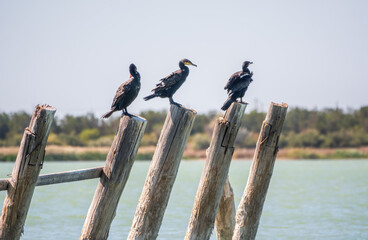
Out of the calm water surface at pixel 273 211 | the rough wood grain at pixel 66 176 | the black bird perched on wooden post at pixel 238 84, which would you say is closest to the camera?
the rough wood grain at pixel 66 176

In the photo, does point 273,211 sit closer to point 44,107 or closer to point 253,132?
point 44,107

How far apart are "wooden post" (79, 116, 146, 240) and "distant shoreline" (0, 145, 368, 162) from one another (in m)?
34.4

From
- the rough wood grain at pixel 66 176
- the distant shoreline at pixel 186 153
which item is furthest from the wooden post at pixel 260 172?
the distant shoreline at pixel 186 153

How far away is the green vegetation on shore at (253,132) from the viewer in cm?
4625

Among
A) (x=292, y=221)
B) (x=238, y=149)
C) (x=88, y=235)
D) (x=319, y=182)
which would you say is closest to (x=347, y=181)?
(x=319, y=182)

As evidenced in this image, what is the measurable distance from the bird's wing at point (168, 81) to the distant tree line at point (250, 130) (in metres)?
33.0

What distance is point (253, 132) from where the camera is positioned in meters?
51.7

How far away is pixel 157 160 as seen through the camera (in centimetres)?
559

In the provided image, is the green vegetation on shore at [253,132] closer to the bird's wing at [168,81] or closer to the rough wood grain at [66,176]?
the bird's wing at [168,81]

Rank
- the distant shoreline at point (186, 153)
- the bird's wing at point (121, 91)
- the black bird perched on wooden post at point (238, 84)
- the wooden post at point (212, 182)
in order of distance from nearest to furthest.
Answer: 1. the wooden post at point (212, 182)
2. the bird's wing at point (121, 91)
3. the black bird perched on wooden post at point (238, 84)
4. the distant shoreline at point (186, 153)

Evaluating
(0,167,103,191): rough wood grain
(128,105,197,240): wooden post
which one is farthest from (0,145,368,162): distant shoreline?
(0,167,103,191): rough wood grain

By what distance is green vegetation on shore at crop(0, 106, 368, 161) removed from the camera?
4625cm

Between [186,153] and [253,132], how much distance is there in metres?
6.04

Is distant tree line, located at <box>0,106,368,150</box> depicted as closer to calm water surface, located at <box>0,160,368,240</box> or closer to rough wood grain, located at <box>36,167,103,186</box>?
calm water surface, located at <box>0,160,368,240</box>
